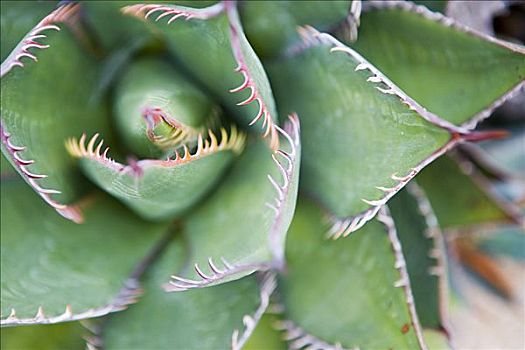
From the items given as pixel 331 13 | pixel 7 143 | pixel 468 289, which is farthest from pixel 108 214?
pixel 468 289

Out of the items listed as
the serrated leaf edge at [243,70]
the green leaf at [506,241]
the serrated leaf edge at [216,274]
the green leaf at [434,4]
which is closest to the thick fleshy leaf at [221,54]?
the serrated leaf edge at [243,70]

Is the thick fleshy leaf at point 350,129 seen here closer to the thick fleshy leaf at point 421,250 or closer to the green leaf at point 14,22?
the thick fleshy leaf at point 421,250

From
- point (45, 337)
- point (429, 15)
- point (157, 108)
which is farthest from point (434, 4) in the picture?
point (45, 337)

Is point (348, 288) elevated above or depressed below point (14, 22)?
below

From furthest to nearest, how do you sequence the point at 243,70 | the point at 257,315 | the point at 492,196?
1. the point at 492,196
2. the point at 257,315
3. the point at 243,70

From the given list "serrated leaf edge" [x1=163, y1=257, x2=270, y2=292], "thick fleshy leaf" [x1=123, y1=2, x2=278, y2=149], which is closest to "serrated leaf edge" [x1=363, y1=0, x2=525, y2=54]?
"thick fleshy leaf" [x1=123, y1=2, x2=278, y2=149]

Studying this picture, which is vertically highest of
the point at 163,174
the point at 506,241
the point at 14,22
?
the point at 14,22

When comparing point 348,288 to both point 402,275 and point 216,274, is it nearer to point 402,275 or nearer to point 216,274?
point 402,275
